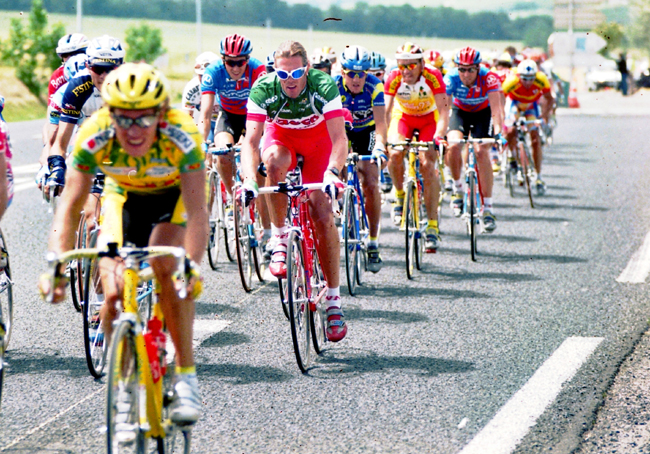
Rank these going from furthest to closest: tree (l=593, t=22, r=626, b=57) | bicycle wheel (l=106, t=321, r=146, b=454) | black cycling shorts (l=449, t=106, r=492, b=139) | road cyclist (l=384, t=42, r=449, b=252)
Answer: tree (l=593, t=22, r=626, b=57)
black cycling shorts (l=449, t=106, r=492, b=139)
road cyclist (l=384, t=42, r=449, b=252)
bicycle wheel (l=106, t=321, r=146, b=454)

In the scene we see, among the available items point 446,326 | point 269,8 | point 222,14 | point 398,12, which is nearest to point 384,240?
point 446,326

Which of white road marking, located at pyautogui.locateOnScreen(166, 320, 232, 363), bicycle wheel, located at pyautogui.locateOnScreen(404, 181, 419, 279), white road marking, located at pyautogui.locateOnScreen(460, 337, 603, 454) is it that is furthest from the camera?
bicycle wheel, located at pyautogui.locateOnScreen(404, 181, 419, 279)

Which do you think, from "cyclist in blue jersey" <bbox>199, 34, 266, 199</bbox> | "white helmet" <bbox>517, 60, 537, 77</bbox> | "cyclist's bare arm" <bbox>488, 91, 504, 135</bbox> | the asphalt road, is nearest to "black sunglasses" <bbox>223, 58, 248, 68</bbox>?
"cyclist in blue jersey" <bbox>199, 34, 266, 199</bbox>

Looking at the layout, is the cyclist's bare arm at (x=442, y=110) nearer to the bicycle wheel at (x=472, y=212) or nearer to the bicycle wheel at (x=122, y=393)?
the bicycle wheel at (x=472, y=212)

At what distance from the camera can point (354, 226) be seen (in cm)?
813

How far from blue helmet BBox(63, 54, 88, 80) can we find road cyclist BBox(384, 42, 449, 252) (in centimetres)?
351

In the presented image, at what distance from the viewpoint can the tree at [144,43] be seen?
6362 cm

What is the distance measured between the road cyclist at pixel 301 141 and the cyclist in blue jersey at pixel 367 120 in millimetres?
1711

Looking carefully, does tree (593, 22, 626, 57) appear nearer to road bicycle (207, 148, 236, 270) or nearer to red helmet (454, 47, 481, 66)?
red helmet (454, 47, 481, 66)

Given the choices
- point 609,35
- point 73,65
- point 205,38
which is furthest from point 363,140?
point 205,38

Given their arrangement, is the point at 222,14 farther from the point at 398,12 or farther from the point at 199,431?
the point at 199,431

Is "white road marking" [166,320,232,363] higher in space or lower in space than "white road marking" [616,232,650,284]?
lower

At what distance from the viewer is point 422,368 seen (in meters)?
5.95

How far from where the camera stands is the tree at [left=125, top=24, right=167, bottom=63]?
63.6 m
